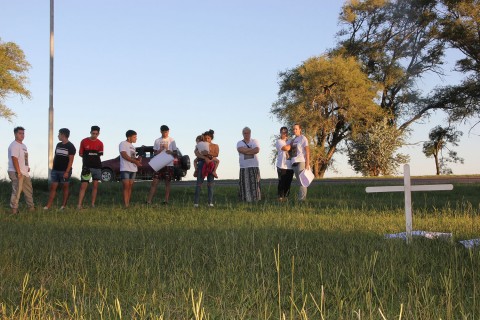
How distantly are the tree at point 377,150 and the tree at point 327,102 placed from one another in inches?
30.1

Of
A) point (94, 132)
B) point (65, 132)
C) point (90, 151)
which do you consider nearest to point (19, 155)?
point (65, 132)

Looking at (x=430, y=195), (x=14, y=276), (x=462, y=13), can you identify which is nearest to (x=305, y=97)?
(x=462, y=13)

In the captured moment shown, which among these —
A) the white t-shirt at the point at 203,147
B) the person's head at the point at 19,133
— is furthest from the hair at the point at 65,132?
the white t-shirt at the point at 203,147

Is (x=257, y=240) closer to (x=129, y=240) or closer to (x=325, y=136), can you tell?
(x=129, y=240)

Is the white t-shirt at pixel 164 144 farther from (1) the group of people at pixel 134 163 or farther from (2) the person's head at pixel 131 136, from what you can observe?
(2) the person's head at pixel 131 136

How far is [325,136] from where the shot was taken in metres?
44.3

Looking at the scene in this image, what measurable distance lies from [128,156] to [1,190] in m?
10.7

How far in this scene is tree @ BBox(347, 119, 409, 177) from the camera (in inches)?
1740

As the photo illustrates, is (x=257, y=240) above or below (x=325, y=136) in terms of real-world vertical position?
below

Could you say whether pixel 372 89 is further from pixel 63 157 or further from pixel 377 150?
pixel 63 157

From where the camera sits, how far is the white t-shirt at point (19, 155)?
15094mm

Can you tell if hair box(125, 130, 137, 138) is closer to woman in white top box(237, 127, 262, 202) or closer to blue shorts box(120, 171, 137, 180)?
blue shorts box(120, 171, 137, 180)

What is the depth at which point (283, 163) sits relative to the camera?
18109 millimetres

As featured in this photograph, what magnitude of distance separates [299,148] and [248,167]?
58.7 inches
